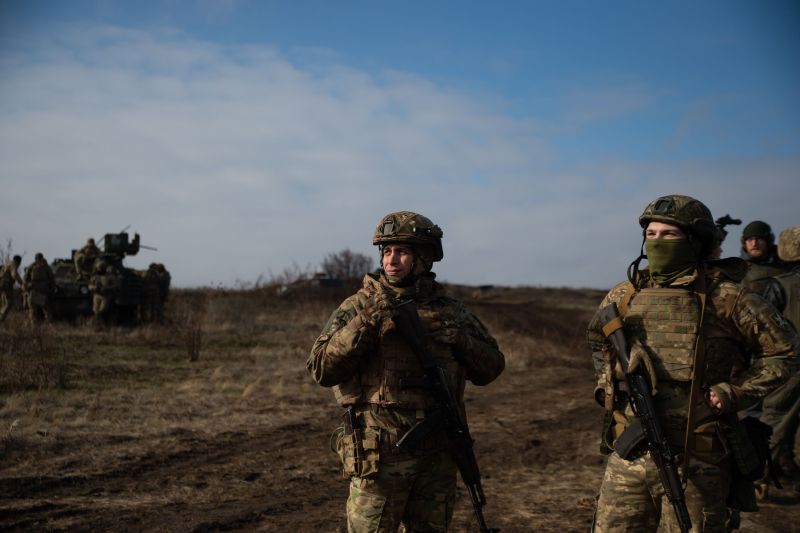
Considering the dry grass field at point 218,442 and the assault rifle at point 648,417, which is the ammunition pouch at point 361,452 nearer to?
the assault rifle at point 648,417

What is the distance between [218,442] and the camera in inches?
313

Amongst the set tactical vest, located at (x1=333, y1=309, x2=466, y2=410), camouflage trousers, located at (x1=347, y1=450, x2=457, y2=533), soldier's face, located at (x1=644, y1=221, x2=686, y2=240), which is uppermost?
soldier's face, located at (x1=644, y1=221, x2=686, y2=240)

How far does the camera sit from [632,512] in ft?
10.3

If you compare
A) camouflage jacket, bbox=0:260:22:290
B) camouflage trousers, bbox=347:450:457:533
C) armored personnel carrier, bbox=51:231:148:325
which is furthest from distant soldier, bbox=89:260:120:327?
camouflage trousers, bbox=347:450:457:533

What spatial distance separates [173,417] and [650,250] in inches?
279

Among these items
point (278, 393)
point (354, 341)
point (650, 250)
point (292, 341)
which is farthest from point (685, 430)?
point (292, 341)

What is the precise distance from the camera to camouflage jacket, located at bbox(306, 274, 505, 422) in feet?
11.0

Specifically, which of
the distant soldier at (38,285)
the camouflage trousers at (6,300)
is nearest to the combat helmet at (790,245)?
the distant soldier at (38,285)

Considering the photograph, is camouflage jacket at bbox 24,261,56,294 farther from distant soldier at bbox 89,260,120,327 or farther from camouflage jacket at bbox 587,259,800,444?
camouflage jacket at bbox 587,259,800,444

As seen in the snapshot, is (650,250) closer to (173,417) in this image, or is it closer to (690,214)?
(690,214)

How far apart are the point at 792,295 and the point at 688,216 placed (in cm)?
356

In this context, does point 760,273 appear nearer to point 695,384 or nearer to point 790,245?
point 790,245

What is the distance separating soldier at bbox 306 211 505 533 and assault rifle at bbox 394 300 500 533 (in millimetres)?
50

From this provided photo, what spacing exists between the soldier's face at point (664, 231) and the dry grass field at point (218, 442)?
→ 10.2 ft
